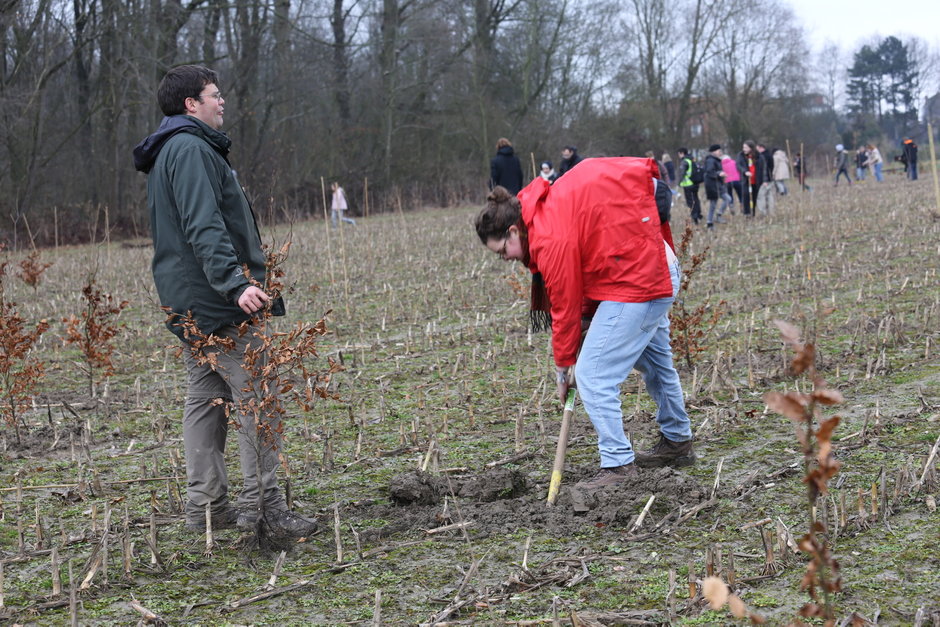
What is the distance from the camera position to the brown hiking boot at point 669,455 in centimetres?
472

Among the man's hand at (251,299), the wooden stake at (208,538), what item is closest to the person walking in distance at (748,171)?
the man's hand at (251,299)

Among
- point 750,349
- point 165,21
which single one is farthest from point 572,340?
point 165,21

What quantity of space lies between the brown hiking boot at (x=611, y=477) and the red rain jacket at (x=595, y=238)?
62 centimetres

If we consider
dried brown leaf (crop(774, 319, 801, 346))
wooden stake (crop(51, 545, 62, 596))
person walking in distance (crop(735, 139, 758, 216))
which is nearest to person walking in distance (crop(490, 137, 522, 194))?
person walking in distance (crop(735, 139, 758, 216))

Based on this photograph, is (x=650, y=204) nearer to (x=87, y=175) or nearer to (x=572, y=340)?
(x=572, y=340)

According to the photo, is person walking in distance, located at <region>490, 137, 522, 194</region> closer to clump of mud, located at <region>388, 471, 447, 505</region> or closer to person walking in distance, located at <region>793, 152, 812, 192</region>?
person walking in distance, located at <region>793, 152, 812, 192</region>

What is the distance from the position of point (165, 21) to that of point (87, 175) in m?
5.60

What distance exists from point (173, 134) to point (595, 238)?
183cm

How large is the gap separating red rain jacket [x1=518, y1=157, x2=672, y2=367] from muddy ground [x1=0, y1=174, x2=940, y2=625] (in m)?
0.85

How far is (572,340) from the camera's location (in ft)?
13.6

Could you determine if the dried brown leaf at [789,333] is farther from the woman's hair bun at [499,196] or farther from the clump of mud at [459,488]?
the clump of mud at [459,488]

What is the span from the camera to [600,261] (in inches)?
161

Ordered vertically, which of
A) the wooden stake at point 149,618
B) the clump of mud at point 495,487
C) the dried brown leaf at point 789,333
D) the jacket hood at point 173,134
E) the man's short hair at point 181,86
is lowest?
the wooden stake at point 149,618

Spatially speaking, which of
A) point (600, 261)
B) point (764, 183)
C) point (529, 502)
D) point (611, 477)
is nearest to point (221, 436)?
point (529, 502)
